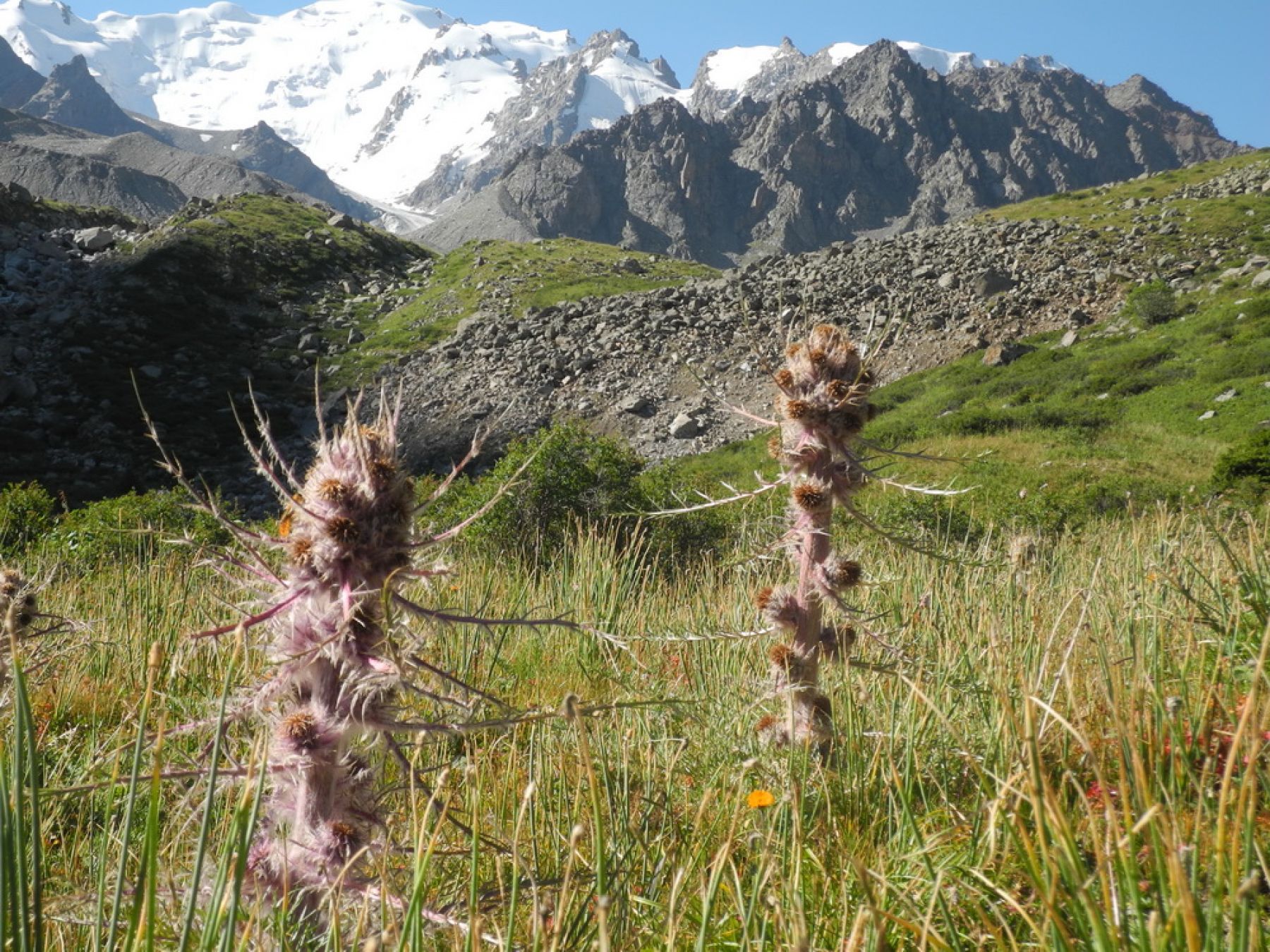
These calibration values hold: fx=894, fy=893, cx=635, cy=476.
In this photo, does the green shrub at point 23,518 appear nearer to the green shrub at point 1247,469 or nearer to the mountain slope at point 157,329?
the mountain slope at point 157,329

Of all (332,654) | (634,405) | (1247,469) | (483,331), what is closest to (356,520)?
(332,654)

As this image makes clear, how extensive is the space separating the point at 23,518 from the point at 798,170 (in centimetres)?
14685

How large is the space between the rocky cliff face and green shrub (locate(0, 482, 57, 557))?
123m

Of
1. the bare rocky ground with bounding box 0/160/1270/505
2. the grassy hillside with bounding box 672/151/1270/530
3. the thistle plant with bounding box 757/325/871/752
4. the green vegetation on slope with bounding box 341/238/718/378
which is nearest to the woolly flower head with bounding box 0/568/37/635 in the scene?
the thistle plant with bounding box 757/325/871/752

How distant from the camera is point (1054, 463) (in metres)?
19.1

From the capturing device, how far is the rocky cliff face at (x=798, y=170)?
446 feet

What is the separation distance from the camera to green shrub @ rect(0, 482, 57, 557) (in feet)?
34.4

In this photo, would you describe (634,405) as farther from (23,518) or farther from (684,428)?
(23,518)

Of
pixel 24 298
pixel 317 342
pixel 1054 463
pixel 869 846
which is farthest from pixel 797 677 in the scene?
pixel 24 298

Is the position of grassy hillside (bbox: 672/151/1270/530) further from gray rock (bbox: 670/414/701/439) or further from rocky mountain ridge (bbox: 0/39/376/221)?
rocky mountain ridge (bbox: 0/39/376/221)

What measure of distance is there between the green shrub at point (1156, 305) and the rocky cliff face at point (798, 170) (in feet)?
358

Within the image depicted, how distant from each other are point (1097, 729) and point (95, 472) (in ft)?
84.8

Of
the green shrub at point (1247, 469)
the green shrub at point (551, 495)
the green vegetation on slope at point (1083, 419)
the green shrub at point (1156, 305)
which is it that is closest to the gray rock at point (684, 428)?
the green vegetation on slope at point (1083, 419)

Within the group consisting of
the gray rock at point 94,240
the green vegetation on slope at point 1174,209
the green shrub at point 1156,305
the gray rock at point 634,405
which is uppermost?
the green vegetation on slope at point 1174,209
